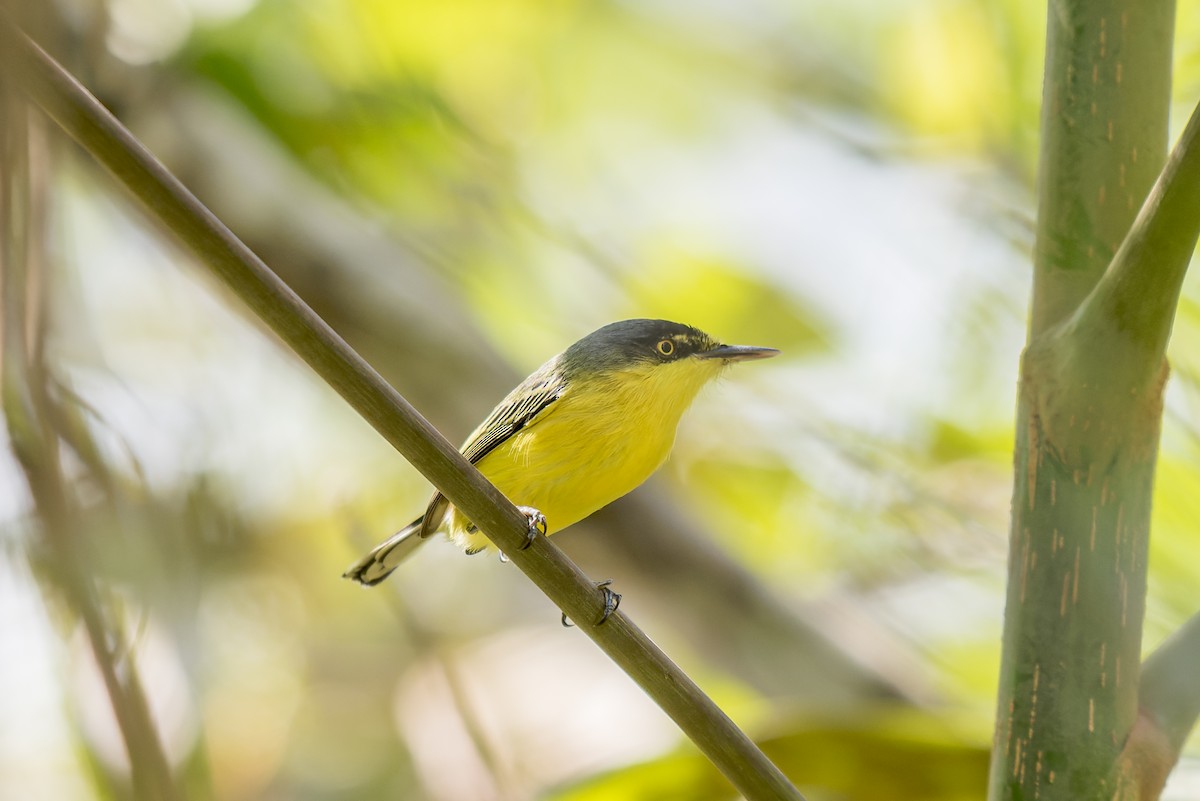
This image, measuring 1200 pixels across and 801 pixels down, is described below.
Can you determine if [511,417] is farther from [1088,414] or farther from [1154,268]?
[1154,268]

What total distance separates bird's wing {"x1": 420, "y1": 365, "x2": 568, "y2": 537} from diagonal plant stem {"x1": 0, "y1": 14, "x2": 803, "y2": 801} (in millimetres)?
1871

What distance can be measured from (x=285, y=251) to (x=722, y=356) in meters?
1.51

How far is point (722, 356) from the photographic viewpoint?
3633mm

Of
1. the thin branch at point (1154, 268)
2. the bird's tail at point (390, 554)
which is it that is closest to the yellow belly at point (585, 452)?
the bird's tail at point (390, 554)

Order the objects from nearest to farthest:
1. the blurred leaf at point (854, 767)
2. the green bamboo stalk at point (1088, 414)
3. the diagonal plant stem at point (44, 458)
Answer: the diagonal plant stem at point (44, 458) → the green bamboo stalk at point (1088, 414) → the blurred leaf at point (854, 767)

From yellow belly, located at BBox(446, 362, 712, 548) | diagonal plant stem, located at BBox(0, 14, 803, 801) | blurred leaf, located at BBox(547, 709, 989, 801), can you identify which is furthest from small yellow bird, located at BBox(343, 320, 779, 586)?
diagonal plant stem, located at BBox(0, 14, 803, 801)

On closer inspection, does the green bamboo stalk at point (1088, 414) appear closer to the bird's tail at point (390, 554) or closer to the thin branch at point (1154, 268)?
the thin branch at point (1154, 268)

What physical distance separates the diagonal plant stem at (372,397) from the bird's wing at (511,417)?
1871 millimetres

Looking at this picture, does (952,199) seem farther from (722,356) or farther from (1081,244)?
(1081,244)

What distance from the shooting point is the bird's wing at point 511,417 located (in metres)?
3.41

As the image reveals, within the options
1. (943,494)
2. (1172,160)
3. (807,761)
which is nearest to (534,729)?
(943,494)

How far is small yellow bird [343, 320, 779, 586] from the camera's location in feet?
10.6

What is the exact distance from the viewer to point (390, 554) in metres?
3.63

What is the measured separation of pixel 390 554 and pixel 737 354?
1242 millimetres
